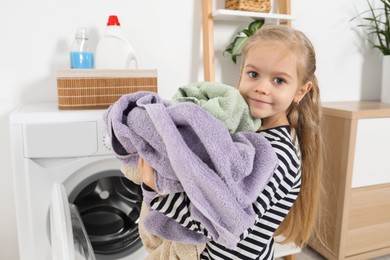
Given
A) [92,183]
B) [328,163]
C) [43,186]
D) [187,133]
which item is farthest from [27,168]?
[328,163]

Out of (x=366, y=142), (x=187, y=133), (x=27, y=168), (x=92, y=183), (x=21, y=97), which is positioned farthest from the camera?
(x=366, y=142)

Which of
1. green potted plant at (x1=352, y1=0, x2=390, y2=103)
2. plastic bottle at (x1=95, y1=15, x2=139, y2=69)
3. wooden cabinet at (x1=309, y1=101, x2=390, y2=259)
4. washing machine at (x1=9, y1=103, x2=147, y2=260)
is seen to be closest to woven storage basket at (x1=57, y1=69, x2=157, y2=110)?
washing machine at (x1=9, y1=103, x2=147, y2=260)

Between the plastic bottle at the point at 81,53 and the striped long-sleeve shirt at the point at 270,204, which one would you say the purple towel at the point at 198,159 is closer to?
the striped long-sleeve shirt at the point at 270,204

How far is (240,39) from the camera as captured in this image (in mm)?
1402

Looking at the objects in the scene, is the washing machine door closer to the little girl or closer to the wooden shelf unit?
the little girl

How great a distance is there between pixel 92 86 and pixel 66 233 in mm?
523

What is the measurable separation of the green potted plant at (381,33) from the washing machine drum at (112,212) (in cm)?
152

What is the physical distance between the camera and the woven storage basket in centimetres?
103

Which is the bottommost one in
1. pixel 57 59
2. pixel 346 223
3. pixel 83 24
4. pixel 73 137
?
pixel 346 223

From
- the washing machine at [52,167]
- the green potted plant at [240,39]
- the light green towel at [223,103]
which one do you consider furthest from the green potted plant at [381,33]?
the washing machine at [52,167]

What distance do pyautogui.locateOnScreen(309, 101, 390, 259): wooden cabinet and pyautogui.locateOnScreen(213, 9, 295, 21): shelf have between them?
500 millimetres

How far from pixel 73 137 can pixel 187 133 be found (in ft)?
1.91

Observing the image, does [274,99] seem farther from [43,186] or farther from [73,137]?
[43,186]

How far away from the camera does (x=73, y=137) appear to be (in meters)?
0.95
